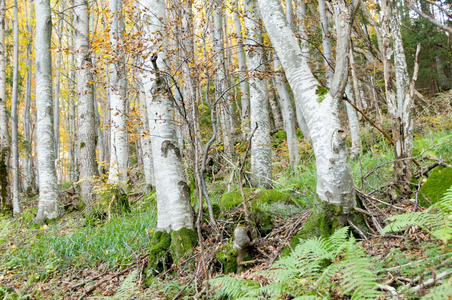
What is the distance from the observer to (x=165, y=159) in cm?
381

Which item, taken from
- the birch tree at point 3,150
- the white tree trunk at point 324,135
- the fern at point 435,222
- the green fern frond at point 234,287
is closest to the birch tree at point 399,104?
the white tree trunk at point 324,135

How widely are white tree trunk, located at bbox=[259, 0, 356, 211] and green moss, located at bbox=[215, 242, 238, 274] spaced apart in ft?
3.80

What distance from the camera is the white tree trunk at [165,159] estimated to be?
3.72m

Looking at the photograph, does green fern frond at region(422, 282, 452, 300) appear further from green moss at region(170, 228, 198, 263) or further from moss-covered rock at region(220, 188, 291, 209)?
moss-covered rock at region(220, 188, 291, 209)

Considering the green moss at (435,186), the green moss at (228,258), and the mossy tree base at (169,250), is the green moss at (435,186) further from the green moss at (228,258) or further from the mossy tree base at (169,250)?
the mossy tree base at (169,250)

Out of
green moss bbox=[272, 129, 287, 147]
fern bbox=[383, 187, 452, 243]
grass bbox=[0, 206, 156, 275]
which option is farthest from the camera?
green moss bbox=[272, 129, 287, 147]

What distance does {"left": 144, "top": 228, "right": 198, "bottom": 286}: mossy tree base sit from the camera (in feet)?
11.4

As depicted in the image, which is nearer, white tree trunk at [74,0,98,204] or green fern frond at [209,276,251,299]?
green fern frond at [209,276,251,299]

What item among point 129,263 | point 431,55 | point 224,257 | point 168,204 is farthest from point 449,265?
point 431,55

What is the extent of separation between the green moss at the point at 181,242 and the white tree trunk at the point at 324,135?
1714mm

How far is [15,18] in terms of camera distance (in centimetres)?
980

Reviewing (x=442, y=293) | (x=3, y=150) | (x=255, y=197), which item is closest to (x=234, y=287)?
(x=442, y=293)

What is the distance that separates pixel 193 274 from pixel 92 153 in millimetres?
5856

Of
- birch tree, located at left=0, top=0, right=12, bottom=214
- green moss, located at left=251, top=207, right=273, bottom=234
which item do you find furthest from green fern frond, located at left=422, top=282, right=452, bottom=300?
birch tree, located at left=0, top=0, right=12, bottom=214
